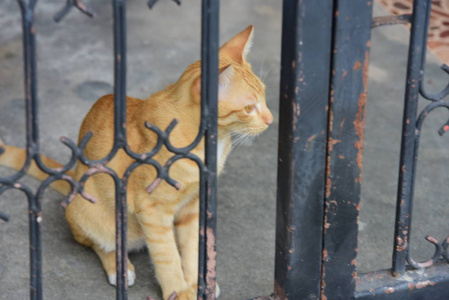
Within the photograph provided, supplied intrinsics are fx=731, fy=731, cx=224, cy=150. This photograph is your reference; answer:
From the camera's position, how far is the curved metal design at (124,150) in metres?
1.58

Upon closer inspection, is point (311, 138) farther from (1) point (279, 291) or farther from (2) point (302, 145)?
(1) point (279, 291)

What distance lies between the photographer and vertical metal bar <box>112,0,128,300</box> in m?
1.60

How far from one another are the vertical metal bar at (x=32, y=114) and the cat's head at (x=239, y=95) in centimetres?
55

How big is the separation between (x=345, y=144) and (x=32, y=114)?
0.79 metres

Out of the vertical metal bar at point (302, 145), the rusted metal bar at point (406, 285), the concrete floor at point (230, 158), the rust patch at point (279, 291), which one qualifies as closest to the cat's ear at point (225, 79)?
the vertical metal bar at point (302, 145)

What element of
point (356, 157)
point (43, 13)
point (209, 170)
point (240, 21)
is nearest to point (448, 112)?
point (240, 21)

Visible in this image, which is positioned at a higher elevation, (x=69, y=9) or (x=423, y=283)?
(x=69, y=9)

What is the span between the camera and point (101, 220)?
248cm

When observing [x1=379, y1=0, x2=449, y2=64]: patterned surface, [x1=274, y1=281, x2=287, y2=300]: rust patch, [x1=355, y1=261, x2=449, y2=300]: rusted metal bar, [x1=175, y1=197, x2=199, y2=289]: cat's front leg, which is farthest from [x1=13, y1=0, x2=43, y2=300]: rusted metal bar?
[x1=379, y1=0, x2=449, y2=64]: patterned surface

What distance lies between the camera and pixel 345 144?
1.88 meters

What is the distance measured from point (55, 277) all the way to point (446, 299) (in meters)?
1.30

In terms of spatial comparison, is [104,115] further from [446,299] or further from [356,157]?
[446,299]

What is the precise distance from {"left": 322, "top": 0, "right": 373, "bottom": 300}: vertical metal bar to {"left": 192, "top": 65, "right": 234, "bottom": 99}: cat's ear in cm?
31

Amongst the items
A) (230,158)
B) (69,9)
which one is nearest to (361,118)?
(69,9)
